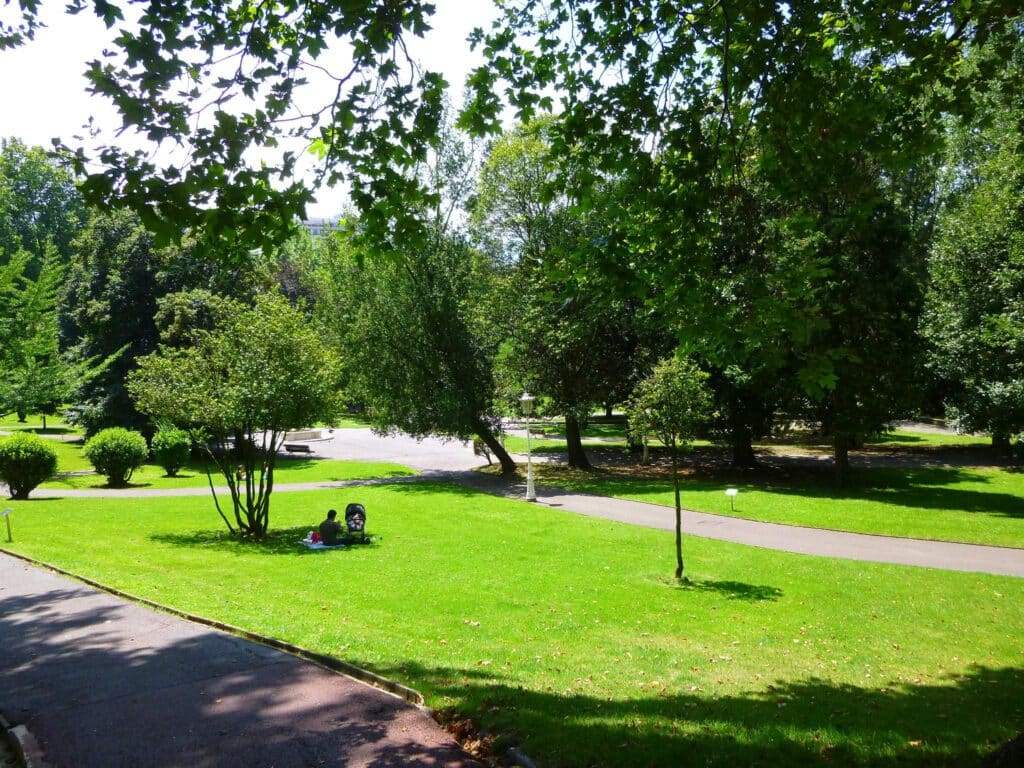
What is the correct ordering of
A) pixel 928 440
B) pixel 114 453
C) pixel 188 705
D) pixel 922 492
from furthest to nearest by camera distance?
pixel 928 440, pixel 114 453, pixel 922 492, pixel 188 705

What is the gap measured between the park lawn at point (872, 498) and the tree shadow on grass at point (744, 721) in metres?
13.1

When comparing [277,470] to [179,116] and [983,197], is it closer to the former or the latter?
[179,116]

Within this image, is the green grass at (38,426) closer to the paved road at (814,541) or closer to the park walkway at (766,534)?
the park walkway at (766,534)

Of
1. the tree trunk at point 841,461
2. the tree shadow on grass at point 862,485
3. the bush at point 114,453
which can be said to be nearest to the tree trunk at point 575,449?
the tree shadow on grass at point 862,485

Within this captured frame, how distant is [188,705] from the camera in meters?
5.93

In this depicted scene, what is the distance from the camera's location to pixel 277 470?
32844 mm

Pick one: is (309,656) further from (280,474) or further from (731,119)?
(280,474)

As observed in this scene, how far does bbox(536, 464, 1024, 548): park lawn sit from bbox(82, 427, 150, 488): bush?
52.6 feet

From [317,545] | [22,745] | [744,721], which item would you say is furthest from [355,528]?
[744,721]

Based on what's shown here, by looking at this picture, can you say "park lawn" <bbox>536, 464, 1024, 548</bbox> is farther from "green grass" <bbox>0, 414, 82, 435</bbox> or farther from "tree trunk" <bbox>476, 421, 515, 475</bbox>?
"green grass" <bbox>0, 414, 82, 435</bbox>

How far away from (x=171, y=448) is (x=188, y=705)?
26545 mm

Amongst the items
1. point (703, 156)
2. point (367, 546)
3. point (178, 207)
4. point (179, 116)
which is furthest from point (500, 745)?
point (367, 546)

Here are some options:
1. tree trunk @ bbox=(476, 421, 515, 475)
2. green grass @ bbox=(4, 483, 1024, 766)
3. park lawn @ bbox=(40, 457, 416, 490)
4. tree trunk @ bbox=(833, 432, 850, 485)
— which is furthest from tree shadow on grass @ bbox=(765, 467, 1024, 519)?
park lawn @ bbox=(40, 457, 416, 490)

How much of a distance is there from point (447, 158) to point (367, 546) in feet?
66.8
